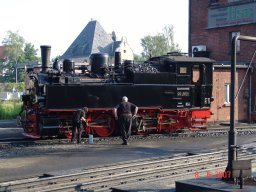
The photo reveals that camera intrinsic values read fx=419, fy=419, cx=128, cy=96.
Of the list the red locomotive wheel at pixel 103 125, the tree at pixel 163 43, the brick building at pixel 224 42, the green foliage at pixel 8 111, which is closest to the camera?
the red locomotive wheel at pixel 103 125

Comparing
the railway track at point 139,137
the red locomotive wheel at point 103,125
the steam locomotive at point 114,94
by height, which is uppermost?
the steam locomotive at point 114,94

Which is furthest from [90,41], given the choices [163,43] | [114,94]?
[114,94]

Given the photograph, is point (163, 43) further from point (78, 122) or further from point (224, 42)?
point (78, 122)

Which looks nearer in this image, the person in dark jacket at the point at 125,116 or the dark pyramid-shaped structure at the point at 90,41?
the person in dark jacket at the point at 125,116

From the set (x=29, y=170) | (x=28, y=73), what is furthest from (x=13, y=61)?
(x=29, y=170)

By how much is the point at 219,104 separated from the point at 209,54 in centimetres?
573

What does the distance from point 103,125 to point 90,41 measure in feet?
168

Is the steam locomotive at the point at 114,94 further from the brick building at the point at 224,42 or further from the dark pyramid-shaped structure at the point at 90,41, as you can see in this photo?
the dark pyramid-shaped structure at the point at 90,41

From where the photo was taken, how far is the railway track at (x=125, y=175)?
6.76m

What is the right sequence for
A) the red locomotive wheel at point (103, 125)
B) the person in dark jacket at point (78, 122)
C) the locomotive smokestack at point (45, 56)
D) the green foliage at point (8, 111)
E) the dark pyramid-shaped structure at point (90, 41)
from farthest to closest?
1. the dark pyramid-shaped structure at point (90, 41)
2. the green foliage at point (8, 111)
3. the locomotive smokestack at point (45, 56)
4. the red locomotive wheel at point (103, 125)
5. the person in dark jacket at point (78, 122)

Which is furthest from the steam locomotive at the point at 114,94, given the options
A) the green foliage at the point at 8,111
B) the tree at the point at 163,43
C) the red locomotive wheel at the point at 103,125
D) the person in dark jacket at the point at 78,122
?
the tree at the point at 163,43

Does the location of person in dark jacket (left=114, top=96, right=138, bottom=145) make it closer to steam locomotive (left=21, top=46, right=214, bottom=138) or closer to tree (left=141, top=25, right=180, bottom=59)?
steam locomotive (left=21, top=46, right=214, bottom=138)

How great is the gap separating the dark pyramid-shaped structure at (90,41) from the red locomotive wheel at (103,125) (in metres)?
48.7

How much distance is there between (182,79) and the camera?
682 inches
